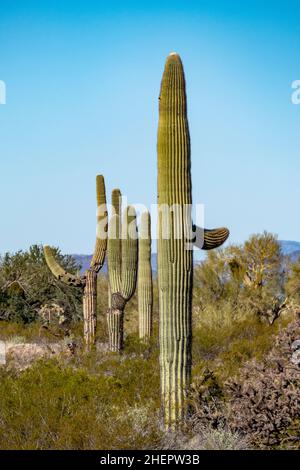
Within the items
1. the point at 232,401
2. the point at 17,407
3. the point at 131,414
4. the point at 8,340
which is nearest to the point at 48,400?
the point at 17,407

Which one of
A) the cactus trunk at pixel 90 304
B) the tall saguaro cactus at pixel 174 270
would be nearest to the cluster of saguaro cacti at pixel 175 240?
the tall saguaro cactus at pixel 174 270

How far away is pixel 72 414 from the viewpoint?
8.19m

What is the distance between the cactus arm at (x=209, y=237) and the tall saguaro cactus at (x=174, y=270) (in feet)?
0.80

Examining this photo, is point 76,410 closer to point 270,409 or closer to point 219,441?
point 219,441

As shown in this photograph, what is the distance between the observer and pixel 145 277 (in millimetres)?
18062

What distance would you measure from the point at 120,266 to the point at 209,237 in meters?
7.82

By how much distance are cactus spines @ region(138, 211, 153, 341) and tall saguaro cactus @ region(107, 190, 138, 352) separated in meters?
→ 0.55

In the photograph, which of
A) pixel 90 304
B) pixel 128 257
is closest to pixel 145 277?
pixel 90 304

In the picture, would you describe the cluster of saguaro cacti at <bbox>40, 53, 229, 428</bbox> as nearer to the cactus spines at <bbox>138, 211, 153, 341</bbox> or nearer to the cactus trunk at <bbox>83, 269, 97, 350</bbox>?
the cactus trunk at <bbox>83, 269, 97, 350</bbox>

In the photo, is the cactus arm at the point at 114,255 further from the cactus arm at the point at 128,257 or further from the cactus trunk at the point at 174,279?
the cactus trunk at the point at 174,279

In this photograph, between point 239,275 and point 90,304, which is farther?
point 239,275

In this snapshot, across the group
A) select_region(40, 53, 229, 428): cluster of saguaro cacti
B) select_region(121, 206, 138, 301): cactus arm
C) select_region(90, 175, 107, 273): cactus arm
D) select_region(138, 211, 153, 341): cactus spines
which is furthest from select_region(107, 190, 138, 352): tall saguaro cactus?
select_region(40, 53, 229, 428): cluster of saguaro cacti

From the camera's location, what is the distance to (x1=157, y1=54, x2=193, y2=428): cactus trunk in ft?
28.4
